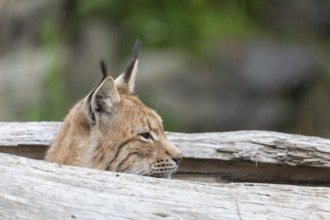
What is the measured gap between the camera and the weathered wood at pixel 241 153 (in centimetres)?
511

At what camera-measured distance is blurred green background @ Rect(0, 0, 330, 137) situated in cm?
974

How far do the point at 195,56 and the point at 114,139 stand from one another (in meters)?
5.05

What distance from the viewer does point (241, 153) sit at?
5.21 m

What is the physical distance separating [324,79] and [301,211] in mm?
6156

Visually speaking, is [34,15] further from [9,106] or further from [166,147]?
[166,147]

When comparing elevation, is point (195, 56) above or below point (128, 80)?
below

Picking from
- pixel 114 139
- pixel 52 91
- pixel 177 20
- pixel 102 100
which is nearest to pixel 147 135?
pixel 114 139

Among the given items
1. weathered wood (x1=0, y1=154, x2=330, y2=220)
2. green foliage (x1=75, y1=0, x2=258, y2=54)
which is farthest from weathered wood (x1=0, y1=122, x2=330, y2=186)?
green foliage (x1=75, y1=0, x2=258, y2=54)

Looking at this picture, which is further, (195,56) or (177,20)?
(177,20)

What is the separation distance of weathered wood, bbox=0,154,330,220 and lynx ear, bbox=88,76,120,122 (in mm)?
720

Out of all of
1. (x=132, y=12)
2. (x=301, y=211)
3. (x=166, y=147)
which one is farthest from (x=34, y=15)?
(x=301, y=211)

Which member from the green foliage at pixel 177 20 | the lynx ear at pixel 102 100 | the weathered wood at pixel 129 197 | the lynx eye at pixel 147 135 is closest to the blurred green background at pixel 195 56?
the green foliage at pixel 177 20

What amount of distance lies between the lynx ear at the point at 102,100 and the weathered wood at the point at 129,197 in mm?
720

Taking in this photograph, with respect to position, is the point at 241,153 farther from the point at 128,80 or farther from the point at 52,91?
the point at 52,91
